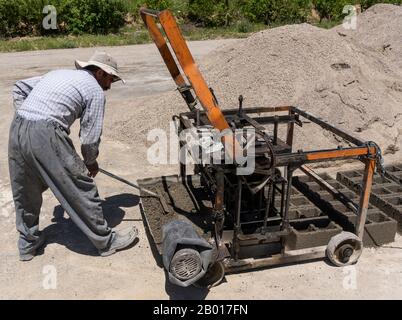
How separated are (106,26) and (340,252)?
16845 mm

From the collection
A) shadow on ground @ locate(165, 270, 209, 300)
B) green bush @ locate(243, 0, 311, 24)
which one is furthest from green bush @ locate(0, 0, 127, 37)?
shadow on ground @ locate(165, 270, 209, 300)

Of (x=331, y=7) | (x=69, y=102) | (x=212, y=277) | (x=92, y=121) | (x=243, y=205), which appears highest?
(x=69, y=102)

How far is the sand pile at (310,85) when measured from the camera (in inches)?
251

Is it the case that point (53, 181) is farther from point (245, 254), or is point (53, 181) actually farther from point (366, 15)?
point (366, 15)

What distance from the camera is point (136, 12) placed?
19.9 metres

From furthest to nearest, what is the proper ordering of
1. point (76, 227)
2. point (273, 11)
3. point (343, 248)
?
point (273, 11) < point (76, 227) < point (343, 248)

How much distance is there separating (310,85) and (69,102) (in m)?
3.98

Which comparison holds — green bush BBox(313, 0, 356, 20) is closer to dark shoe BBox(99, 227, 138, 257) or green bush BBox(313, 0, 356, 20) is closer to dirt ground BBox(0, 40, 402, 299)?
dirt ground BBox(0, 40, 402, 299)

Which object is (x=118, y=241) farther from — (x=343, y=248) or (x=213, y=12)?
(x=213, y=12)

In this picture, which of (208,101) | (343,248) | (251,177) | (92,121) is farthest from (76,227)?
(343,248)

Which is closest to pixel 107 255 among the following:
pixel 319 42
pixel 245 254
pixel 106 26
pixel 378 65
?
pixel 245 254

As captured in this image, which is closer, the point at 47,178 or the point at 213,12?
the point at 47,178

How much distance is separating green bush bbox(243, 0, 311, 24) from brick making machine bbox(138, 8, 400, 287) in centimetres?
1696

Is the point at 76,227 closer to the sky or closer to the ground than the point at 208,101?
closer to the ground
